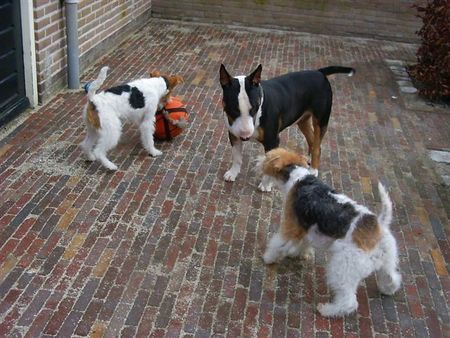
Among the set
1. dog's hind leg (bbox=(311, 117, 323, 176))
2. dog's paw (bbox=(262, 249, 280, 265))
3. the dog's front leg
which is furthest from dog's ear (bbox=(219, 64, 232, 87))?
dog's paw (bbox=(262, 249, 280, 265))

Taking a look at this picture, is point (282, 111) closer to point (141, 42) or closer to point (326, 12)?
point (141, 42)

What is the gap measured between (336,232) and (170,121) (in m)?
3.23

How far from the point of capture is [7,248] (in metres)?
4.34

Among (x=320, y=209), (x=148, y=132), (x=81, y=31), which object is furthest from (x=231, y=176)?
(x=81, y=31)

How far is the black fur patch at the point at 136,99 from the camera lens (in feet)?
18.6

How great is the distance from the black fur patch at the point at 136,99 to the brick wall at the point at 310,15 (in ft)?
26.5

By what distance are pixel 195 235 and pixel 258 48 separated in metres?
7.61

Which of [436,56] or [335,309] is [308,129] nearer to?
[335,309]

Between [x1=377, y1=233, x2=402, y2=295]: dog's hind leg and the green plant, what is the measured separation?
19.3 ft

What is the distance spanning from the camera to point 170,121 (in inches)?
252

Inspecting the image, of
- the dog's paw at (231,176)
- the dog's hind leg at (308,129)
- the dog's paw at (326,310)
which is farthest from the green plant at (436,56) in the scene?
the dog's paw at (326,310)

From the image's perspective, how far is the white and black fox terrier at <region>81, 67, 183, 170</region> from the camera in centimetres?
539

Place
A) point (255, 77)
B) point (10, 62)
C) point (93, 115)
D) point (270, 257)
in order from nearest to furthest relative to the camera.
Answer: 1. point (270, 257)
2. point (255, 77)
3. point (93, 115)
4. point (10, 62)

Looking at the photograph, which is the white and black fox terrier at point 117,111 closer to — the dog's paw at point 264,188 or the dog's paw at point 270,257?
the dog's paw at point 264,188
